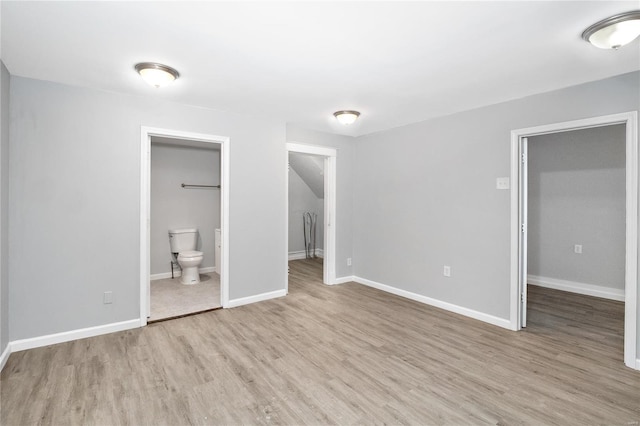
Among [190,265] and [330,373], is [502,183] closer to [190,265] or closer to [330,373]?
[330,373]

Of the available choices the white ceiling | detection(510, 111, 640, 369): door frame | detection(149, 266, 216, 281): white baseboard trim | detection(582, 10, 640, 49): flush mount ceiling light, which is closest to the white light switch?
detection(510, 111, 640, 369): door frame

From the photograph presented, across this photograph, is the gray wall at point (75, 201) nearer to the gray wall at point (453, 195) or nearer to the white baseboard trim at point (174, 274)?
the white baseboard trim at point (174, 274)

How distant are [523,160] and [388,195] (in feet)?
5.89


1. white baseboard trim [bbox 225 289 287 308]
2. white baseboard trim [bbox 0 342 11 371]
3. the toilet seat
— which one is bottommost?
white baseboard trim [bbox 0 342 11 371]

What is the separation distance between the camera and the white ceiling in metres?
1.84

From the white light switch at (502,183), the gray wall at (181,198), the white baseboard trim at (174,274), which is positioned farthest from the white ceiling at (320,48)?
the white baseboard trim at (174,274)

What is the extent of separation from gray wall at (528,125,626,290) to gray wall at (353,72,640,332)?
203 centimetres

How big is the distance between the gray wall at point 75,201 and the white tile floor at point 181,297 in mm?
509

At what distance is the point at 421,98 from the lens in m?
3.36

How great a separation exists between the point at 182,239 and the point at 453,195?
164 inches

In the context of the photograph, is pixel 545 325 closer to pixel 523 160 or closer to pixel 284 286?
pixel 523 160

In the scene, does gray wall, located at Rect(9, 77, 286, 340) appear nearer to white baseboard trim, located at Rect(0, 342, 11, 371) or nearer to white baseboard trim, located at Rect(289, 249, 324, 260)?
white baseboard trim, located at Rect(0, 342, 11, 371)

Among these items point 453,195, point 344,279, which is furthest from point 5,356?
point 453,195

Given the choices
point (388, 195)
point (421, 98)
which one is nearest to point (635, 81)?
point (421, 98)
